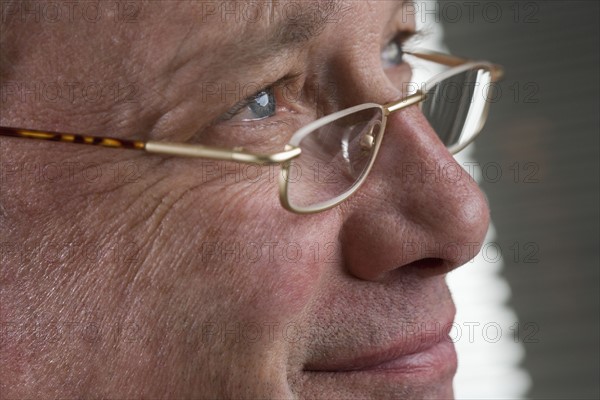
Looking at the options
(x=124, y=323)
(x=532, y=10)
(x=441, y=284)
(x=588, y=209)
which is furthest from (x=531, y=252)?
(x=124, y=323)

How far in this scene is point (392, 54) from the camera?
1.21m

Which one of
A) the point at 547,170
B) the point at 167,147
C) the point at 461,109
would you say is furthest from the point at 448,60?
the point at 547,170

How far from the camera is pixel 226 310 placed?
0.91m

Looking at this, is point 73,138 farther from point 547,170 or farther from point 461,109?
point 547,170

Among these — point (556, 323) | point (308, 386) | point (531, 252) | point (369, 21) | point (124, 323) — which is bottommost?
point (556, 323)

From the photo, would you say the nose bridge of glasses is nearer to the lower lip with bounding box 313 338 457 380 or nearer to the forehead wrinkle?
the forehead wrinkle

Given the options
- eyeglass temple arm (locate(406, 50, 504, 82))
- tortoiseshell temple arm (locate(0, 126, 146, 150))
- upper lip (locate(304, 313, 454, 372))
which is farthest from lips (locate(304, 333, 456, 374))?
eyeglass temple arm (locate(406, 50, 504, 82))

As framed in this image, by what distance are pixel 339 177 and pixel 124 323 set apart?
10.6 inches

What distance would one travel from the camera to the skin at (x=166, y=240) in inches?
34.6

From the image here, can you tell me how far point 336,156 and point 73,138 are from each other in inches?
10.8

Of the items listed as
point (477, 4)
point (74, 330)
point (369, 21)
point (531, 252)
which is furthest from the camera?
point (477, 4)

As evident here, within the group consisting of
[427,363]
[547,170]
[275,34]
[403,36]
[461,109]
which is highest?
[275,34]

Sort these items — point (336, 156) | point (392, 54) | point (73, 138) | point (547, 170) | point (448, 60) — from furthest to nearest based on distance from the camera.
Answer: point (547, 170) < point (448, 60) < point (392, 54) < point (336, 156) < point (73, 138)

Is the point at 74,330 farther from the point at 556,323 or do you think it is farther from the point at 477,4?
the point at 477,4
